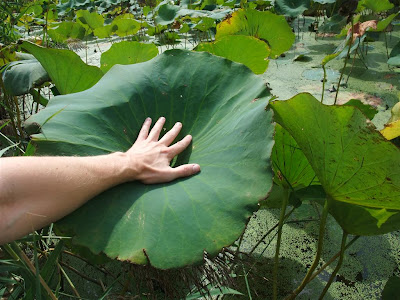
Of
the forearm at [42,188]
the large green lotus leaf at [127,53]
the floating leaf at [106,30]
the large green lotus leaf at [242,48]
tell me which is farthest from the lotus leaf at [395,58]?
the floating leaf at [106,30]

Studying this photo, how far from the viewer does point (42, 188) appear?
718mm

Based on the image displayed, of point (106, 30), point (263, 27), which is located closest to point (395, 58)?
point (263, 27)

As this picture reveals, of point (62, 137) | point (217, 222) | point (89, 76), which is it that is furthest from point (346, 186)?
point (89, 76)

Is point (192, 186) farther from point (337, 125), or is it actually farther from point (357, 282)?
point (357, 282)

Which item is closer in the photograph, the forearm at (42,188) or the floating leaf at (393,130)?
the forearm at (42,188)

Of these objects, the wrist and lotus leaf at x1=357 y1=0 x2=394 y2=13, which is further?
lotus leaf at x1=357 y1=0 x2=394 y2=13

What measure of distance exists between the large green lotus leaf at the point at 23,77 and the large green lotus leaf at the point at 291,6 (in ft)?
7.65

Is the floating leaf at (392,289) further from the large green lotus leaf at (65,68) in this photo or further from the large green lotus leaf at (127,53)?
the large green lotus leaf at (127,53)

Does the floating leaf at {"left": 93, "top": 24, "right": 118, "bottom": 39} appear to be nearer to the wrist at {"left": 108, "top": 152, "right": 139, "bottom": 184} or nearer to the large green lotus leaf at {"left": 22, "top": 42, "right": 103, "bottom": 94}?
the large green lotus leaf at {"left": 22, "top": 42, "right": 103, "bottom": 94}

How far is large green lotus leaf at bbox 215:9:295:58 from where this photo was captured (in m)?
2.16

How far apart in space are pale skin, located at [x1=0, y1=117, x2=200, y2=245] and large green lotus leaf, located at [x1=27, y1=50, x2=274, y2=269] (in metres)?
0.03

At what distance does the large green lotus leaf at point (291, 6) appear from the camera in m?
3.13

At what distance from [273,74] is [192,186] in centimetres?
201

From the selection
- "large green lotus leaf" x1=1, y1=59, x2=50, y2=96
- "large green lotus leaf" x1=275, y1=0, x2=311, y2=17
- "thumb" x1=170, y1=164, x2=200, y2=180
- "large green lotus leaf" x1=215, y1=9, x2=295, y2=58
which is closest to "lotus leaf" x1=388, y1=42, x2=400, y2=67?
"large green lotus leaf" x1=215, y1=9, x2=295, y2=58
